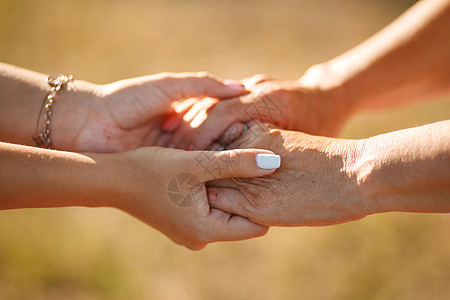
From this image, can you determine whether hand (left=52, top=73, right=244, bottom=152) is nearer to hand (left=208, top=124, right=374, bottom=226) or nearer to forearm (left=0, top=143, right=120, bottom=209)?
forearm (left=0, top=143, right=120, bottom=209)

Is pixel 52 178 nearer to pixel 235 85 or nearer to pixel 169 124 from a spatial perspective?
pixel 169 124

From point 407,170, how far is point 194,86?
2.92 ft

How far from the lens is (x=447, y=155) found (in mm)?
1048

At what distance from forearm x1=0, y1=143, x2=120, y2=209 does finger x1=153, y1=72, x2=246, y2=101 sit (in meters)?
0.43

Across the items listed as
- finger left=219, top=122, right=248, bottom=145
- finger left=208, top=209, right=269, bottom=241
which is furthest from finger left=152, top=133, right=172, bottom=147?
finger left=208, top=209, right=269, bottom=241

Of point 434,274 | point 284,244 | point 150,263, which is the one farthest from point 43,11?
point 434,274

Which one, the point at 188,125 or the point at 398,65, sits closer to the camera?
the point at 188,125

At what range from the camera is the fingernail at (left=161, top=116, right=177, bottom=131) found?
176cm

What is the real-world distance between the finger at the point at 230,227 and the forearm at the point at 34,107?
65cm

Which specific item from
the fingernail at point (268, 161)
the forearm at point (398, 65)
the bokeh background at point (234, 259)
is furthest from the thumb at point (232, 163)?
the bokeh background at point (234, 259)

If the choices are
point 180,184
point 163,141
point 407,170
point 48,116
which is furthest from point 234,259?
point 407,170

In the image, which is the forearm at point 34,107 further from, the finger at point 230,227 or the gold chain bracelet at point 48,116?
the finger at point 230,227

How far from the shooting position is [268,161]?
1.35m

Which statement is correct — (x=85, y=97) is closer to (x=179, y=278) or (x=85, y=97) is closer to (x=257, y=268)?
(x=179, y=278)
